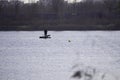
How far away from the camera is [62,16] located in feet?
239

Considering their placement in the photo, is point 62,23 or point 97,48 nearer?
point 97,48

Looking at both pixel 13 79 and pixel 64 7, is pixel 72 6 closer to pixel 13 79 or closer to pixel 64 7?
pixel 64 7

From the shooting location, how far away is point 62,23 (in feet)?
212

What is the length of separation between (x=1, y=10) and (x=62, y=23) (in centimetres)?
1964

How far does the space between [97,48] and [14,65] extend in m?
13.4

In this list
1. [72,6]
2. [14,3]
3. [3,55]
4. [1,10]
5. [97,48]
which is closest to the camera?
[3,55]

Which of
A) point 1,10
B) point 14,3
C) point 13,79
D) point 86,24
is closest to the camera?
point 13,79

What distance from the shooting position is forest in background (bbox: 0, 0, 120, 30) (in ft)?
209

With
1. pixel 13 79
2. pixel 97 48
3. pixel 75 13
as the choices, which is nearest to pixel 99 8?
pixel 75 13

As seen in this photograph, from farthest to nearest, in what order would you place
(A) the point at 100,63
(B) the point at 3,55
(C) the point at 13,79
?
(B) the point at 3,55 < (A) the point at 100,63 < (C) the point at 13,79

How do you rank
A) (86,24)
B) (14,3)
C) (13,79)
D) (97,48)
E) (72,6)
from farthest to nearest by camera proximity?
(14,3)
(72,6)
(86,24)
(97,48)
(13,79)

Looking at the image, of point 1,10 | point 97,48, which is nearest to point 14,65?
point 97,48

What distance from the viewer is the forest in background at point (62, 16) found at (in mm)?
63562

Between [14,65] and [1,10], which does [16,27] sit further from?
[14,65]
